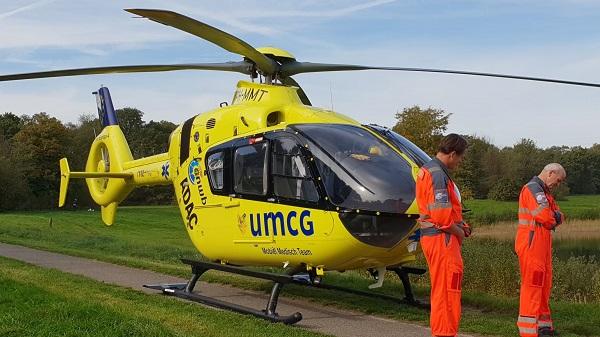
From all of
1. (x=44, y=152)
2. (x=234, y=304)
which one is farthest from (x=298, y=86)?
(x=44, y=152)

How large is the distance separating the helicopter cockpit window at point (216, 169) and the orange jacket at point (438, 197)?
4.33 m

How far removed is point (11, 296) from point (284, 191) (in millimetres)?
3916

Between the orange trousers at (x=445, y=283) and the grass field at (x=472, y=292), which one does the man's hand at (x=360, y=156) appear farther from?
the orange trousers at (x=445, y=283)

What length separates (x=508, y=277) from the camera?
12055 mm

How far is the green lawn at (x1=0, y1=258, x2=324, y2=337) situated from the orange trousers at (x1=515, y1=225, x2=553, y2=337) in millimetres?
2357

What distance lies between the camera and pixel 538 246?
7.27 meters

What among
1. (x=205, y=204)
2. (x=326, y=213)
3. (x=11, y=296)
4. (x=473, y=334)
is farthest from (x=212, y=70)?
(x=473, y=334)

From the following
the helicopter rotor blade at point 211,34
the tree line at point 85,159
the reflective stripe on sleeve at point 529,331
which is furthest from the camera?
the tree line at point 85,159

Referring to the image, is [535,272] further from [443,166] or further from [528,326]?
[443,166]

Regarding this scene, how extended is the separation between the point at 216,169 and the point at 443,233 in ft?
15.6

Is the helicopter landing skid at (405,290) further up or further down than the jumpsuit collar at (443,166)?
further down

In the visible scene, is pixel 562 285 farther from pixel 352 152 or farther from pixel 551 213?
pixel 352 152

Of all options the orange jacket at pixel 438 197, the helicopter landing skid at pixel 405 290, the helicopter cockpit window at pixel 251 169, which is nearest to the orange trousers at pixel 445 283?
the orange jacket at pixel 438 197

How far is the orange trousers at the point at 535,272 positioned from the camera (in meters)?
7.15
